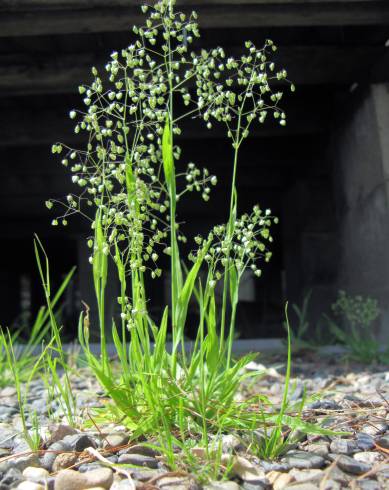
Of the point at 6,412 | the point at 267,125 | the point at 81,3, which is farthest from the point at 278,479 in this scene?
the point at 267,125

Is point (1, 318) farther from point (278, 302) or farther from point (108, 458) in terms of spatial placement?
point (108, 458)

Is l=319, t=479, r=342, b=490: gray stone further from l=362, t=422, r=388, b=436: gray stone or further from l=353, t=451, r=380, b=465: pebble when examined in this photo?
l=362, t=422, r=388, b=436: gray stone

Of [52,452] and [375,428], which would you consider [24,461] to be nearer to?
[52,452]

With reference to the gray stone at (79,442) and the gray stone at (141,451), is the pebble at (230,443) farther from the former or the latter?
the gray stone at (79,442)

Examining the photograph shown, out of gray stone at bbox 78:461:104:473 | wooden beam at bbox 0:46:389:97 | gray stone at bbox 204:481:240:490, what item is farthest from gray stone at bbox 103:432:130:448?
wooden beam at bbox 0:46:389:97

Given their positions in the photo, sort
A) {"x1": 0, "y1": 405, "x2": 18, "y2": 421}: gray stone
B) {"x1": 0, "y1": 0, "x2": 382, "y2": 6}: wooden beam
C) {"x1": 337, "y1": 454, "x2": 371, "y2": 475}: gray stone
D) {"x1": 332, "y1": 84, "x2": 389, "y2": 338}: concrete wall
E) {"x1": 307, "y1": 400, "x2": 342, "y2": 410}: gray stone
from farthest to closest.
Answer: {"x1": 332, "y1": 84, "x2": 389, "y2": 338}: concrete wall < {"x1": 0, "y1": 0, "x2": 382, "y2": 6}: wooden beam < {"x1": 0, "y1": 405, "x2": 18, "y2": 421}: gray stone < {"x1": 307, "y1": 400, "x2": 342, "y2": 410}: gray stone < {"x1": 337, "y1": 454, "x2": 371, "y2": 475}: gray stone

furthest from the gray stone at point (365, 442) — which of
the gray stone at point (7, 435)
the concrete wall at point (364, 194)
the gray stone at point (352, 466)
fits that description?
the concrete wall at point (364, 194)
